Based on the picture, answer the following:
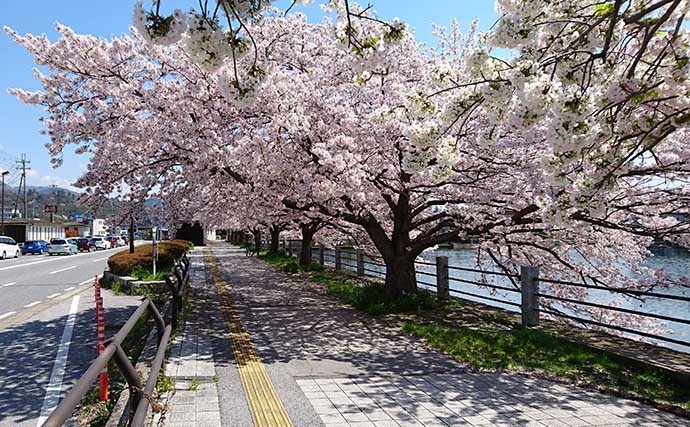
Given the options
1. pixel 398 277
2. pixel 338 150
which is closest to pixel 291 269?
pixel 398 277

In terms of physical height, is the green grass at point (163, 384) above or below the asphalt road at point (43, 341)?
above

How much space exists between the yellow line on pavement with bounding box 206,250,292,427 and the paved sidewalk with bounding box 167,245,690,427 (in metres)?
0.07

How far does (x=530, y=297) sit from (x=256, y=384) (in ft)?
18.3

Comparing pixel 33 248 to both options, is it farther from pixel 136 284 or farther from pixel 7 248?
pixel 136 284

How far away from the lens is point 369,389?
577cm

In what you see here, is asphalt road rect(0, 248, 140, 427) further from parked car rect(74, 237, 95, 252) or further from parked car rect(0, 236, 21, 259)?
parked car rect(74, 237, 95, 252)

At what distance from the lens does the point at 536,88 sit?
4031mm

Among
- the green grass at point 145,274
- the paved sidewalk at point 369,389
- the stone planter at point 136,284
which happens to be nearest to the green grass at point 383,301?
the paved sidewalk at point 369,389

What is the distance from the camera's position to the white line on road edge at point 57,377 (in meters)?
5.56

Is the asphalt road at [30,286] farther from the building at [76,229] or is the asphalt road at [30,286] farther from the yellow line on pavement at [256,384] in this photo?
the building at [76,229]

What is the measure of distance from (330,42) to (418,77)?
7.50 ft

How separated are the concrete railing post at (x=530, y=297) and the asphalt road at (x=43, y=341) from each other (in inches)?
284

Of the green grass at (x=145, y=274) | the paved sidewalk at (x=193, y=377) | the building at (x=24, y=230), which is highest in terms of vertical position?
the building at (x=24, y=230)

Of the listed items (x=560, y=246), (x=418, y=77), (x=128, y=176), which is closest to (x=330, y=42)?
(x=418, y=77)
